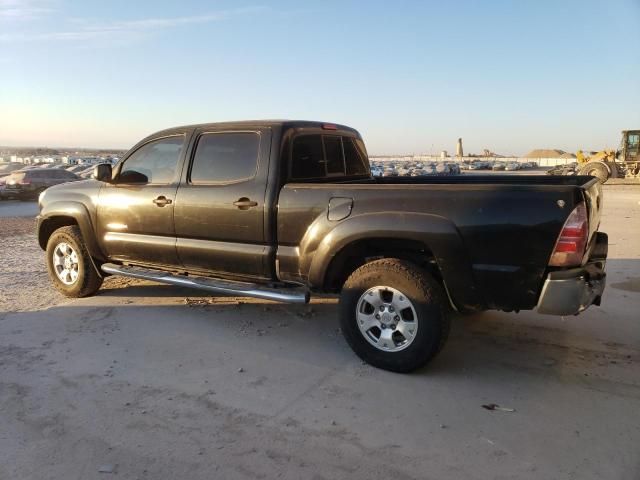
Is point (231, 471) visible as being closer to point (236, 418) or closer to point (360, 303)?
point (236, 418)

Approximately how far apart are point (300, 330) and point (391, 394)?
1.52m

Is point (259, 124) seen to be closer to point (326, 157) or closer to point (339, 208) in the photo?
point (326, 157)

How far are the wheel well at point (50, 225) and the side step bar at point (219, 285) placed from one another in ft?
3.03

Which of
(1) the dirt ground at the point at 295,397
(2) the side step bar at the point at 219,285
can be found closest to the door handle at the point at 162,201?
(2) the side step bar at the point at 219,285

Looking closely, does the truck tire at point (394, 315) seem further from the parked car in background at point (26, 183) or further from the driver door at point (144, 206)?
the parked car in background at point (26, 183)

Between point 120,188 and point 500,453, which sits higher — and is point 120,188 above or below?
above

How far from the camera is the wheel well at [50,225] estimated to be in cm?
619

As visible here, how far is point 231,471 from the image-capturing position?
2.75 meters

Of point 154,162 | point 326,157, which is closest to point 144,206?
point 154,162

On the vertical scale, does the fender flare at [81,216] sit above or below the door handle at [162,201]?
below

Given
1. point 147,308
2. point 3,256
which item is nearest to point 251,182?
point 147,308

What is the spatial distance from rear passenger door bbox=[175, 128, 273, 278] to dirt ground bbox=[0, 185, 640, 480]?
A: 2.36 ft

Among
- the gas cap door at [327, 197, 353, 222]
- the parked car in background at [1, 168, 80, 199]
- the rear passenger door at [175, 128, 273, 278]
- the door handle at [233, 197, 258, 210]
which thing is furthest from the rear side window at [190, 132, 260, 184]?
the parked car in background at [1, 168, 80, 199]

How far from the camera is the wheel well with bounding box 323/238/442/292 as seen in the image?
13.3 ft
